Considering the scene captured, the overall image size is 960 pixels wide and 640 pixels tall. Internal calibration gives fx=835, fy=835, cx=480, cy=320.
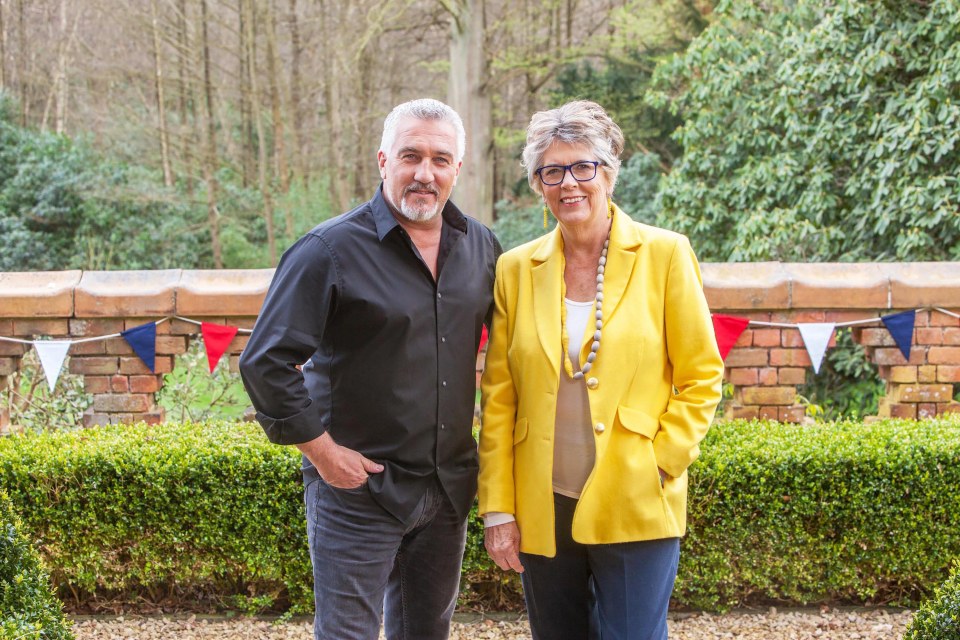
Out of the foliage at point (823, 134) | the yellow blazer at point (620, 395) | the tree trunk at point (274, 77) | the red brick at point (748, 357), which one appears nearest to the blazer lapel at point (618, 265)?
the yellow blazer at point (620, 395)

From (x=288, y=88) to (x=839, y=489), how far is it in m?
14.8

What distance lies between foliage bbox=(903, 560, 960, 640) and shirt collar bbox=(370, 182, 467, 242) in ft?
5.47

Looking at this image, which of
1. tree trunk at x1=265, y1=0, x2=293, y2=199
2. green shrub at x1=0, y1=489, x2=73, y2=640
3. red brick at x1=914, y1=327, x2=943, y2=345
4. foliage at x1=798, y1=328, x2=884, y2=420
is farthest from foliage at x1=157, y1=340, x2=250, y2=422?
tree trunk at x1=265, y1=0, x2=293, y2=199

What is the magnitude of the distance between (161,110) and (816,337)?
15700mm

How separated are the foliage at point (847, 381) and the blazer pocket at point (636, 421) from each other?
17.6ft

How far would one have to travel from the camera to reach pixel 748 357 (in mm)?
4191

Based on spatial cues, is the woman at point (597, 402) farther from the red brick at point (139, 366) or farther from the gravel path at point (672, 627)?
the red brick at point (139, 366)

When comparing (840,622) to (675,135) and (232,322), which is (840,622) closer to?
(232,322)

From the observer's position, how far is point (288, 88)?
1631 centimetres

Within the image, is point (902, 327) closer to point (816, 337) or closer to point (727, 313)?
point (816, 337)

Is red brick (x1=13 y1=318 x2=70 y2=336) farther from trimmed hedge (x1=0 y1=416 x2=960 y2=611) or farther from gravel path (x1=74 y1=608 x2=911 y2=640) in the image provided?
gravel path (x1=74 y1=608 x2=911 y2=640)

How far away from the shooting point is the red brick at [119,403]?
420 centimetres

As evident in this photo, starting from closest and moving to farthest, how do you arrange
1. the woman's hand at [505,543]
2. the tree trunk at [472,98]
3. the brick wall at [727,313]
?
the woman's hand at [505,543] < the brick wall at [727,313] < the tree trunk at [472,98]

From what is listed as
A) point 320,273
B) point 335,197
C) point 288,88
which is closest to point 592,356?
→ point 320,273
